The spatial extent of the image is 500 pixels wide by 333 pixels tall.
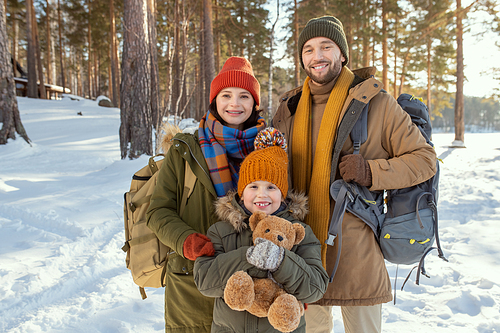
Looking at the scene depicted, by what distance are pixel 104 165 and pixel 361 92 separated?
7.46 m

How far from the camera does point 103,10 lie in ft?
63.9

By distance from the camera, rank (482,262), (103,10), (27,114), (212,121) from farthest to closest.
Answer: (103,10), (27,114), (482,262), (212,121)

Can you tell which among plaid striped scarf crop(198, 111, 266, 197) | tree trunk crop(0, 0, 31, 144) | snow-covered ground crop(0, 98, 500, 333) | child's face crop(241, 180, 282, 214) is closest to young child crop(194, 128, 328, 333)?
child's face crop(241, 180, 282, 214)

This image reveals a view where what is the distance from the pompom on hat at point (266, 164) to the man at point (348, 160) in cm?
33

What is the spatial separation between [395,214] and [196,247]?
121 cm

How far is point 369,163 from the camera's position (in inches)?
67.7

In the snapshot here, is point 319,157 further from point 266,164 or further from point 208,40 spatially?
point 208,40

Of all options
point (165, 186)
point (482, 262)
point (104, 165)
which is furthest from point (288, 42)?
point (165, 186)

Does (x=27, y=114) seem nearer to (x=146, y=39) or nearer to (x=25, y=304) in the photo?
(x=146, y=39)

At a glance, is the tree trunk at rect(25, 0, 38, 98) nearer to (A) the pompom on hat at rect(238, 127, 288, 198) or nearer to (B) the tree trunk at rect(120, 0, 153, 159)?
(B) the tree trunk at rect(120, 0, 153, 159)

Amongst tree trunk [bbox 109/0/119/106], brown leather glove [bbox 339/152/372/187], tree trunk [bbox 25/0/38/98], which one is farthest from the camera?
tree trunk [bbox 25/0/38/98]

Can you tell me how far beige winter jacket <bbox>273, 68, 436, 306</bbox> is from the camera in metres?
1.76

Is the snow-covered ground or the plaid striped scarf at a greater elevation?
the plaid striped scarf

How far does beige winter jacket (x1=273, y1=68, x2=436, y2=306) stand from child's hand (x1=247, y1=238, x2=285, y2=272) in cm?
71
